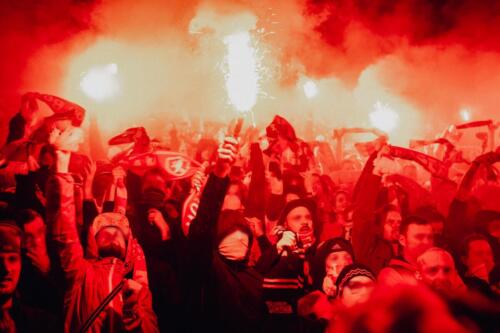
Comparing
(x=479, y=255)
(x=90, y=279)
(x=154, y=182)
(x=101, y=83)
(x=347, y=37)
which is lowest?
(x=90, y=279)

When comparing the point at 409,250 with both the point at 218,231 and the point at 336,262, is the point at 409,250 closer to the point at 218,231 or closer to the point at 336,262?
the point at 336,262

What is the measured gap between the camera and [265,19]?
7.29 meters

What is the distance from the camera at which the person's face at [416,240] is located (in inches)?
206

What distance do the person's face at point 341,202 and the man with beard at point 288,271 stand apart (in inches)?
31.6

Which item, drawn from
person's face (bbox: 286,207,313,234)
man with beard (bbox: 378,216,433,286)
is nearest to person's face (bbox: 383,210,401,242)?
man with beard (bbox: 378,216,433,286)

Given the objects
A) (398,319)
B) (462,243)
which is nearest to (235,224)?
(462,243)

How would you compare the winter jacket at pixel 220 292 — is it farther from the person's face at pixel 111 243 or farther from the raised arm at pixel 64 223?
the raised arm at pixel 64 223

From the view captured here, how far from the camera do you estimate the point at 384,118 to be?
8.24 metres

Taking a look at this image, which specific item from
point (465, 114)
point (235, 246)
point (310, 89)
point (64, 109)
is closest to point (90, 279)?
point (235, 246)

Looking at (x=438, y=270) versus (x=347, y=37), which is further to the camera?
(x=347, y=37)

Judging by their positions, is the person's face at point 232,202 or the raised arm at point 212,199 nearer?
the raised arm at point 212,199

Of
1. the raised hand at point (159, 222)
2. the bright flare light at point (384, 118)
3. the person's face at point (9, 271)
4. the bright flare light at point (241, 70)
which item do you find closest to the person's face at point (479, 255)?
the bright flare light at point (384, 118)

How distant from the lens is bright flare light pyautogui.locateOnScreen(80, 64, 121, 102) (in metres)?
6.45

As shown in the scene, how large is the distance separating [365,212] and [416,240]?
29.7 inches
